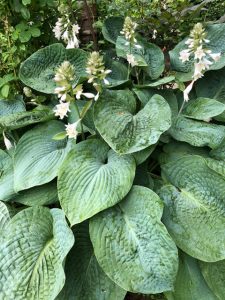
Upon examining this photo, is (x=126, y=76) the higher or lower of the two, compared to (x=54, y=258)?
higher

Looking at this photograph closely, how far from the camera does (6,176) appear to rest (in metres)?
1.55

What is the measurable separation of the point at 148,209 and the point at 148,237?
10cm

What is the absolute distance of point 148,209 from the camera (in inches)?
50.3

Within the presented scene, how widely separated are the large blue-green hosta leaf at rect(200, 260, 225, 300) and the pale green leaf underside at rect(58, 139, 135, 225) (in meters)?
0.39

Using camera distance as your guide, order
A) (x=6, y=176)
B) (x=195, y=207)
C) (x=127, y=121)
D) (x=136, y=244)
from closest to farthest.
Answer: (x=136, y=244) < (x=195, y=207) < (x=127, y=121) < (x=6, y=176)

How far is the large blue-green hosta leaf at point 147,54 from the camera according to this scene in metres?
1.83

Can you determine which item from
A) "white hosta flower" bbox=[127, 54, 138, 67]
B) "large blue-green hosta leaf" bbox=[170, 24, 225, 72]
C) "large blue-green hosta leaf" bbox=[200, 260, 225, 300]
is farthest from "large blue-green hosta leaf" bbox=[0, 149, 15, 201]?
"large blue-green hosta leaf" bbox=[170, 24, 225, 72]

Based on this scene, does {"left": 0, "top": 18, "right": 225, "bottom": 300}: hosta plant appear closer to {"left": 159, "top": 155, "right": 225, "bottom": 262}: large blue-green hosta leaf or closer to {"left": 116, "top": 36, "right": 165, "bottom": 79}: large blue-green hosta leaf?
{"left": 159, "top": 155, "right": 225, "bottom": 262}: large blue-green hosta leaf

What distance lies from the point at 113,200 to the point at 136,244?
16 cm

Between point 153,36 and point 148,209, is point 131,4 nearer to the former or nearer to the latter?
point 153,36

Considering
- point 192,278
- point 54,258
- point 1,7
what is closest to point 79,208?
point 54,258

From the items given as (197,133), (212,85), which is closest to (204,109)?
(197,133)

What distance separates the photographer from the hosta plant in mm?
1198

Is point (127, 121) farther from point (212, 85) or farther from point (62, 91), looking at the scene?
point (212, 85)
